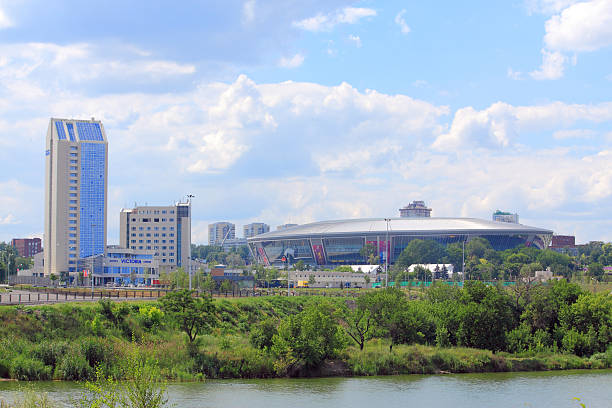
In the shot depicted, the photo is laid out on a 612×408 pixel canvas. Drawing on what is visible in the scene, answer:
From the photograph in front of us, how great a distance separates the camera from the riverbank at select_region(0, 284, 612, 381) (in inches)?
1572

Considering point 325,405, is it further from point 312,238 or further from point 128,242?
point 312,238

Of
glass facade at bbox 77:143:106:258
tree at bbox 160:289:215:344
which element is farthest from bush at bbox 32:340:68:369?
glass facade at bbox 77:143:106:258

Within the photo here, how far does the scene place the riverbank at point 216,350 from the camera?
1572 inches

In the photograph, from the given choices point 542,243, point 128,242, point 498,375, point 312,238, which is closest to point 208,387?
point 498,375

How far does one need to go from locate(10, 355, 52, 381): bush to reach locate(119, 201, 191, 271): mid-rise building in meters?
134

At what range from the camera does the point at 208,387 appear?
39.0m

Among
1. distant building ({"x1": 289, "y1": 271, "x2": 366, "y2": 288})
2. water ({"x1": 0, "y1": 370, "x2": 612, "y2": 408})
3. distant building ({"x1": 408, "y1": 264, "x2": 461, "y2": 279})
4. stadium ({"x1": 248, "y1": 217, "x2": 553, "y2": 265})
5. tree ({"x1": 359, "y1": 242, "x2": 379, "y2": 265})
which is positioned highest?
stadium ({"x1": 248, "y1": 217, "x2": 553, "y2": 265})

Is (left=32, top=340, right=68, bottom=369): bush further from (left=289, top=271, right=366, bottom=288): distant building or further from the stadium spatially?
the stadium

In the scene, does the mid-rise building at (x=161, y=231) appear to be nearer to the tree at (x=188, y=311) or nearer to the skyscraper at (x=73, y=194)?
the skyscraper at (x=73, y=194)

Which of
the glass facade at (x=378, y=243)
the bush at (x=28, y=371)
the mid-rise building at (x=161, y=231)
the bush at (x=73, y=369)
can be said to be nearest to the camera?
the bush at (x=28, y=371)

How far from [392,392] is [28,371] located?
1911 centimetres

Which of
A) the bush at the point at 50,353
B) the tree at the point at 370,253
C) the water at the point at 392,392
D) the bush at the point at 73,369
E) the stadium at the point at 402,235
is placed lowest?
the water at the point at 392,392

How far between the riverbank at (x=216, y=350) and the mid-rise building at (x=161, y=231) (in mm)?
123006

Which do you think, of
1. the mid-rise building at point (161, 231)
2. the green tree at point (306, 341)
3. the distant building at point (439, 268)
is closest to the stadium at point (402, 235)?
the distant building at point (439, 268)
